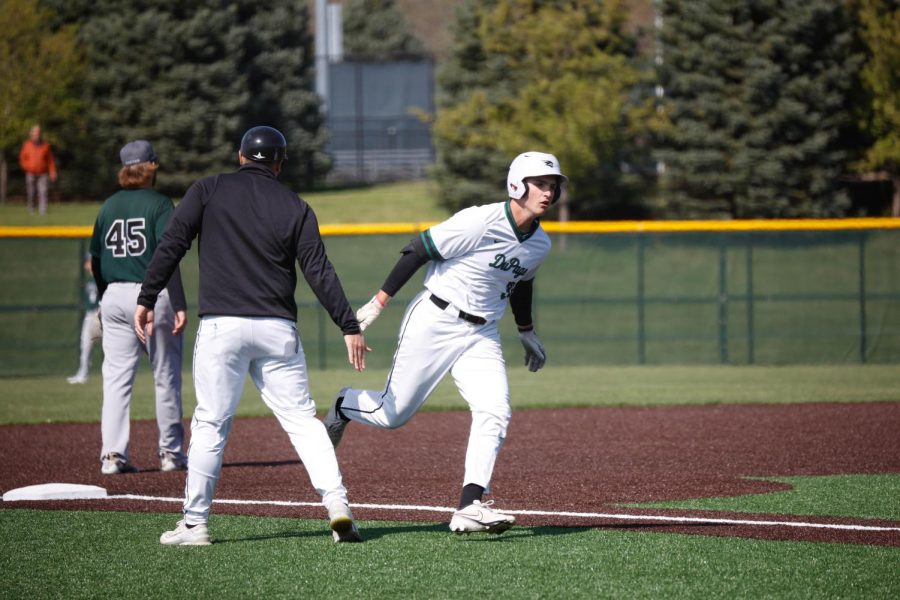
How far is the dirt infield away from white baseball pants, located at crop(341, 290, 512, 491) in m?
0.66

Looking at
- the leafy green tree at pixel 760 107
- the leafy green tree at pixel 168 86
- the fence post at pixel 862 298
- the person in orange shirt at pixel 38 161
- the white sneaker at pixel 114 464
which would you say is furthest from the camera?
the leafy green tree at pixel 168 86

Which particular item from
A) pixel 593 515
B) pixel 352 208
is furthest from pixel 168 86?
pixel 593 515

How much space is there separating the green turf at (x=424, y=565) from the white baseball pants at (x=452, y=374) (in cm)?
53

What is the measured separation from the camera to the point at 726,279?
18.6m

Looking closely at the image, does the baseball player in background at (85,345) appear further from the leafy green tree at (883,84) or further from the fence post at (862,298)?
the leafy green tree at (883,84)

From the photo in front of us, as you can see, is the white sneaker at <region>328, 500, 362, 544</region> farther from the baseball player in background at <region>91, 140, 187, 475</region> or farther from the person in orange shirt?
the person in orange shirt

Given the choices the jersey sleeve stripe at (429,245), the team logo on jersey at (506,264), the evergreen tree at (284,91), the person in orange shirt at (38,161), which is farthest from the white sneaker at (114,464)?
the evergreen tree at (284,91)

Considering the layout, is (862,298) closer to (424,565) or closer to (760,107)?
(760,107)

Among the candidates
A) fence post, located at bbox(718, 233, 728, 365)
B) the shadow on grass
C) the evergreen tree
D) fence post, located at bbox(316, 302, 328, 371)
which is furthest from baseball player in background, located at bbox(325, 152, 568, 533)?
the evergreen tree

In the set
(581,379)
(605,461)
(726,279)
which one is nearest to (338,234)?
(581,379)

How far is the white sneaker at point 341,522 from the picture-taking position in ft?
19.4

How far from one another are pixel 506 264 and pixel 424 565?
5.75ft

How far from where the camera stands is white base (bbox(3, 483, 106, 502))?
297 inches

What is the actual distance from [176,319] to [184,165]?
24.2 m
